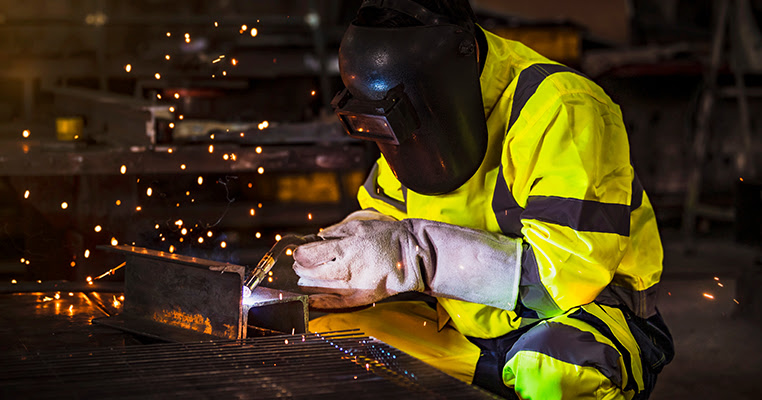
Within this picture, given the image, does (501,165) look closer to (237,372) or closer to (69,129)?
(237,372)

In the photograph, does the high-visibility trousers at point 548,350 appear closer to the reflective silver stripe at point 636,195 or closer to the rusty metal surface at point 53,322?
the reflective silver stripe at point 636,195

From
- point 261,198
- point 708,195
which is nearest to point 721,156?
point 708,195

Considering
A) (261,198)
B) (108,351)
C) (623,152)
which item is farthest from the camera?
(261,198)

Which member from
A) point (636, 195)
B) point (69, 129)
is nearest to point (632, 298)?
point (636, 195)

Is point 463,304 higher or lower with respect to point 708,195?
lower

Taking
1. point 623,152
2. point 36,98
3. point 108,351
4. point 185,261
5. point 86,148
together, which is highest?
point 36,98

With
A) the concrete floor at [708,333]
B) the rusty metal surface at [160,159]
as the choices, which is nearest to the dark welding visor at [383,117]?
the concrete floor at [708,333]

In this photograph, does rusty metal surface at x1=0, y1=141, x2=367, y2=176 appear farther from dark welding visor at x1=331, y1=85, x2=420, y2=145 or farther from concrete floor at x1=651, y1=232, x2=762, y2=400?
dark welding visor at x1=331, y1=85, x2=420, y2=145

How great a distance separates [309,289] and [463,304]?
0.44 meters

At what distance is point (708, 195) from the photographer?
723cm

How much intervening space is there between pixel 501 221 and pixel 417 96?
1.46ft

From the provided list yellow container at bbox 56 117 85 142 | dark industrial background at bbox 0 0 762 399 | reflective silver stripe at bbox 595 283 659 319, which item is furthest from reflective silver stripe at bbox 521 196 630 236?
yellow container at bbox 56 117 85 142

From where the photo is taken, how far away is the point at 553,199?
172 centimetres

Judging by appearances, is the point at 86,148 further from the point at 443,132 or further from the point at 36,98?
the point at 443,132
